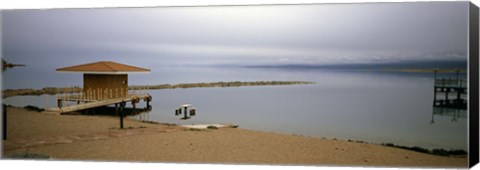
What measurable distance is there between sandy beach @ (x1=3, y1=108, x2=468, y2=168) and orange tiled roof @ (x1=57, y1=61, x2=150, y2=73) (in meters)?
0.73

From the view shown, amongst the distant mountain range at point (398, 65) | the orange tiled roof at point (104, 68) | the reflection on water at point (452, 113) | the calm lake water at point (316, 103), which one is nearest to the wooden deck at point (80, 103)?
the calm lake water at point (316, 103)

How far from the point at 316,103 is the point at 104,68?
10.5 feet

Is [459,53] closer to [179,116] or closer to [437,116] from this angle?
[437,116]

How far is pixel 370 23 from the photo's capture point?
988 cm

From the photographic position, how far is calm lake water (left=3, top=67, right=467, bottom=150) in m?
9.75

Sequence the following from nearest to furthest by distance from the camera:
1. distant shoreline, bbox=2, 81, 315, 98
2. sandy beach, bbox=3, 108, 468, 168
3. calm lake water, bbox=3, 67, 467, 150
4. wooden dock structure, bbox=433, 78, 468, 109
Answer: wooden dock structure, bbox=433, 78, 468, 109 → calm lake water, bbox=3, 67, 467, 150 → sandy beach, bbox=3, 108, 468, 168 → distant shoreline, bbox=2, 81, 315, 98

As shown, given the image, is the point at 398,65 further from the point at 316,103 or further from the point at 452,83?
the point at 316,103

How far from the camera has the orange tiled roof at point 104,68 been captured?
423 inches

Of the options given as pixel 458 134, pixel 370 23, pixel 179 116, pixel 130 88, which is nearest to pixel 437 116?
pixel 458 134

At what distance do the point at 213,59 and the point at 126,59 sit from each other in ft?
4.41

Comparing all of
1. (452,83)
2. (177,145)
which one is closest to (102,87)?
(177,145)

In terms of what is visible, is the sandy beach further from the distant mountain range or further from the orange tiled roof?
the distant mountain range

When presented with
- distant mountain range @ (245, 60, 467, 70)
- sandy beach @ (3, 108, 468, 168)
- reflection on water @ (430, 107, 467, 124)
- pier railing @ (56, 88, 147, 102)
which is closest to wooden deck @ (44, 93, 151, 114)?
pier railing @ (56, 88, 147, 102)

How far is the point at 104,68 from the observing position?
35.5 feet
